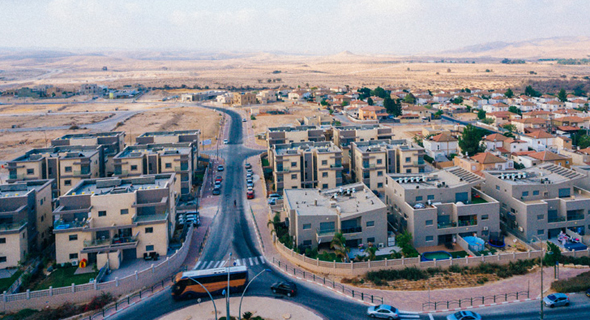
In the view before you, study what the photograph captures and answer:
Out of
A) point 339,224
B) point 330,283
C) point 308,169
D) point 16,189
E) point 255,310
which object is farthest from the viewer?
point 308,169

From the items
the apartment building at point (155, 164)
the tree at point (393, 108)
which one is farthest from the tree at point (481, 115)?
the apartment building at point (155, 164)

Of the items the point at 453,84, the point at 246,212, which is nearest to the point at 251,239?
the point at 246,212

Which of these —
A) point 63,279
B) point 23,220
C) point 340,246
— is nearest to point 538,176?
point 340,246

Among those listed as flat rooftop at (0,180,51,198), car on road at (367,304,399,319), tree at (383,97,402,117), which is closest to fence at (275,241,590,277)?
car on road at (367,304,399,319)

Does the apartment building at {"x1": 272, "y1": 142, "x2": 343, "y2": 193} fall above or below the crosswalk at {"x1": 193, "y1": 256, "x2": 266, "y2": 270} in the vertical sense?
above

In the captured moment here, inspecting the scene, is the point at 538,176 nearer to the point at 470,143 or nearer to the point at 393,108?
the point at 470,143

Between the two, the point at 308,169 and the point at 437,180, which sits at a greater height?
the point at 308,169

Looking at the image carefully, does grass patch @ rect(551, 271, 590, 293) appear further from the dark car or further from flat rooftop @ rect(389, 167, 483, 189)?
the dark car

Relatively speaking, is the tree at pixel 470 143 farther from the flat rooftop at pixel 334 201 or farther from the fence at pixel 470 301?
the fence at pixel 470 301
